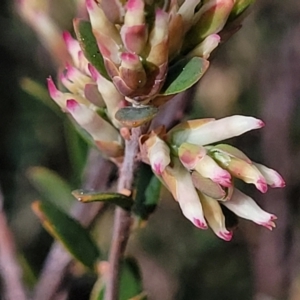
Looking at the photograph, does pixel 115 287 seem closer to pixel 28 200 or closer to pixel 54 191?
pixel 54 191

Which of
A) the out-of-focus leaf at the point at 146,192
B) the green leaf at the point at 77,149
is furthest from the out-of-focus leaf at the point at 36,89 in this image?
the out-of-focus leaf at the point at 146,192

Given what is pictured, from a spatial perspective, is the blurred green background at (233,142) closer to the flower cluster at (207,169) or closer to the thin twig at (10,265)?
the thin twig at (10,265)

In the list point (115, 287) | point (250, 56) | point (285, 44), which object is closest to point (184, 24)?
point (115, 287)

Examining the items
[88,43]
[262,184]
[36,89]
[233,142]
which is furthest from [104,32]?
[233,142]

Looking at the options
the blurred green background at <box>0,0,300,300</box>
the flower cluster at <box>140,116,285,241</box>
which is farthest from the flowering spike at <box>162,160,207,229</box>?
the blurred green background at <box>0,0,300,300</box>

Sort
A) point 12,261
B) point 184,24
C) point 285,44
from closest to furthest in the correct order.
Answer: point 184,24, point 12,261, point 285,44

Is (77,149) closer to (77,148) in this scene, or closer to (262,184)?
(77,148)
